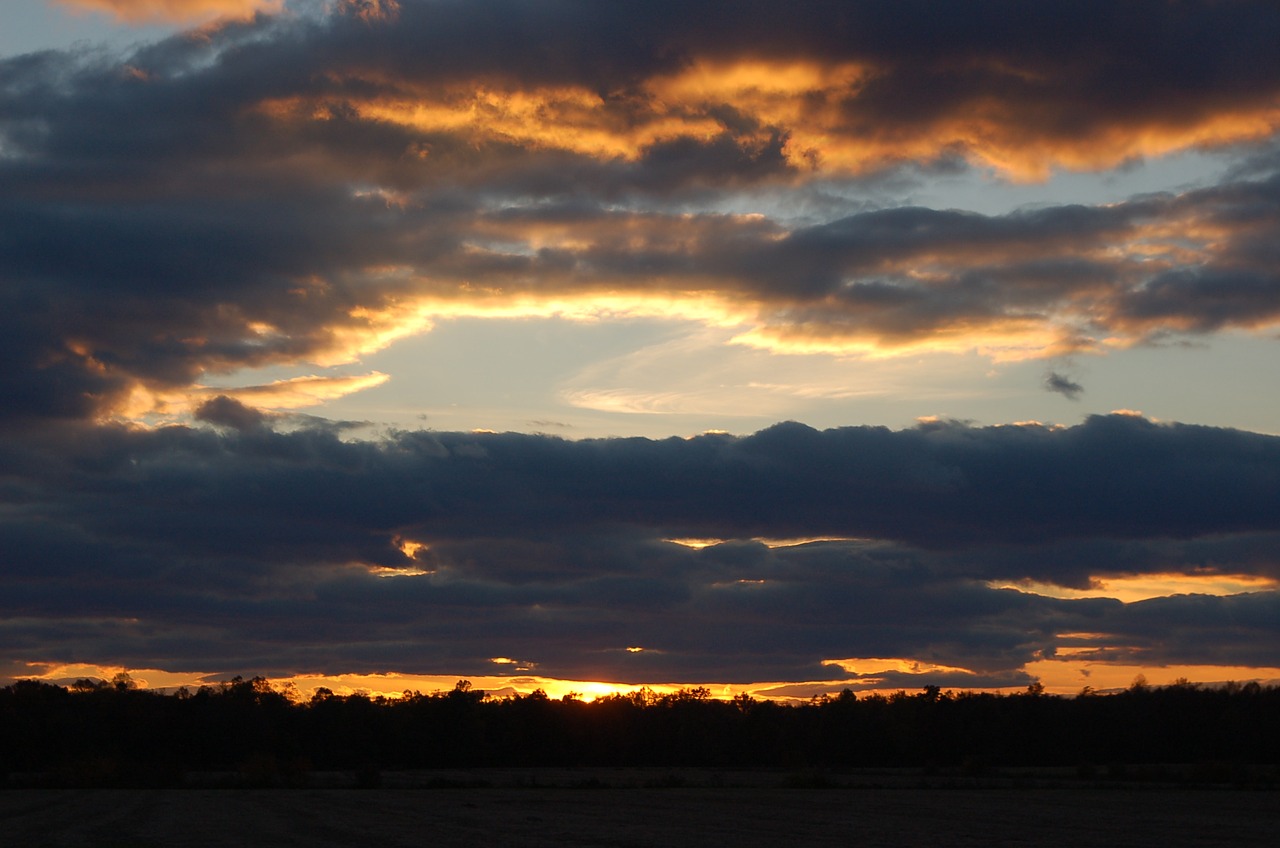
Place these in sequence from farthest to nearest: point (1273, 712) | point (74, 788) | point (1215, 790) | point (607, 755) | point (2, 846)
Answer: point (607, 755), point (1273, 712), point (74, 788), point (1215, 790), point (2, 846)

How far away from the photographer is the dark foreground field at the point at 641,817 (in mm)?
50312

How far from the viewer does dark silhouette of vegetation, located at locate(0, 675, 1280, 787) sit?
5679 inches

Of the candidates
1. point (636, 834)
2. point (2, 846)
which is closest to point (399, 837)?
point (636, 834)

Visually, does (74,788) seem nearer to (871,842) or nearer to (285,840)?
(285,840)

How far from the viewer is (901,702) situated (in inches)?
6929

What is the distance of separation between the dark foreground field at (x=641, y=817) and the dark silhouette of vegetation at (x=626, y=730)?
135 feet

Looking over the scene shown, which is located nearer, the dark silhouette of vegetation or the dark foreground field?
the dark foreground field

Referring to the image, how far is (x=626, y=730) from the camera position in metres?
173

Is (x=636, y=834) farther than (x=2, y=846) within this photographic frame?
Yes

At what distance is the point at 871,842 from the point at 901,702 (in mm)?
131684

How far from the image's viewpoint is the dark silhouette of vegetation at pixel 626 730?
144250 mm

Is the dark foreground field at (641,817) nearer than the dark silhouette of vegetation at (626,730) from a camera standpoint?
Yes

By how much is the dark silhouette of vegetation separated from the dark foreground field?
135 feet

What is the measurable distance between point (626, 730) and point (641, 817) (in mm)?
108876
